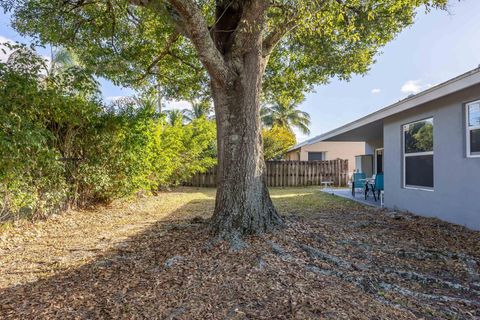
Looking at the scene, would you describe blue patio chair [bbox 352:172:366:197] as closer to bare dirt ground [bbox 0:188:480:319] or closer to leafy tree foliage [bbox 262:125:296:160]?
bare dirt ground [bbox 0:188:480:319]

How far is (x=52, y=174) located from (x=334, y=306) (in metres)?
5.69

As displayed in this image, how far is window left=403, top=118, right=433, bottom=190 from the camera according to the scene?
6617mm

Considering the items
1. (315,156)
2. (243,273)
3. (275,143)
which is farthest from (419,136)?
(315,156)

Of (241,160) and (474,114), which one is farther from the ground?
(474,114)

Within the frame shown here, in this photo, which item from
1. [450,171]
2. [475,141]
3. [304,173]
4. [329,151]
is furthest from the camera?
[329,151]

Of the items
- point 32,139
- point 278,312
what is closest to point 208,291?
point 278,312

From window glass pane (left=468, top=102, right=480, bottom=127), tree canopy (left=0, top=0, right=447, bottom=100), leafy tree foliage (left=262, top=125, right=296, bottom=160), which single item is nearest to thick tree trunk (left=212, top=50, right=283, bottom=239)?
tree canopy (left=0, top=0, right=447, bottom=100)

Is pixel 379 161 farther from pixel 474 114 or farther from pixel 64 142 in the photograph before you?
pixel 64 142

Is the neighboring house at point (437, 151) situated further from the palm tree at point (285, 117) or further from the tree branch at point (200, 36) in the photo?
the palm tree at point (285, 117)

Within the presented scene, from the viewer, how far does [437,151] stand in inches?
246

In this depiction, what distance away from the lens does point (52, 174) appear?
19.1ft

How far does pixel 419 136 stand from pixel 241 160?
16.4 feet

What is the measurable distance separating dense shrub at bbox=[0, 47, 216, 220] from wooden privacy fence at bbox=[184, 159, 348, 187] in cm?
850

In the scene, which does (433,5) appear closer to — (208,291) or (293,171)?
(208,291)
